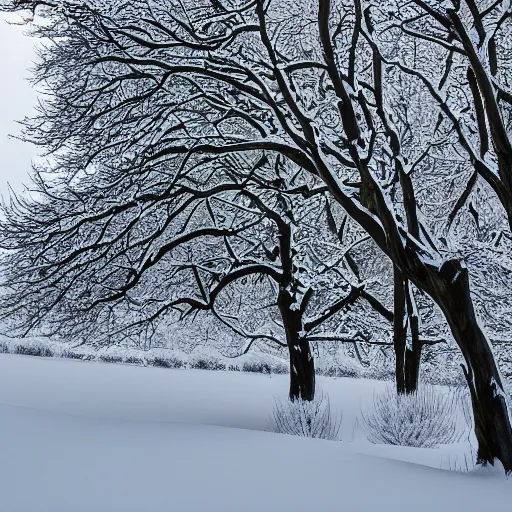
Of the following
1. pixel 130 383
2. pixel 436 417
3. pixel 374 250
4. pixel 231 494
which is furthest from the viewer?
pixel 130 383

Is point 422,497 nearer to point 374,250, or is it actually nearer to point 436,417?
point 436,417

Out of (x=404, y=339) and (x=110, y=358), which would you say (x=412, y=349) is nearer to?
(x=404, y=339)

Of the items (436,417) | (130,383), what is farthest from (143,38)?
(130,383)

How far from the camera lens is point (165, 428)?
7574 mm

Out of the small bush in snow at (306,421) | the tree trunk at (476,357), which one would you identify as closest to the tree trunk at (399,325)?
the small bush in snow at (306,421)

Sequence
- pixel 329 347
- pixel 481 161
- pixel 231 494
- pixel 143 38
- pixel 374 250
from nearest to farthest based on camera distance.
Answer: pixel 231 494 < pixel 481 161 < pixel 143 38 < pixel 374 250 < pixel 329 347

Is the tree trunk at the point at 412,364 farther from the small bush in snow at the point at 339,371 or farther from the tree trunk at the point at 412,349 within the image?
the small bush in snow at the point at 339,371

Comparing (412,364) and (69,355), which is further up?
(412,364)

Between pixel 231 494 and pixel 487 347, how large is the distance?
3476 millimetres

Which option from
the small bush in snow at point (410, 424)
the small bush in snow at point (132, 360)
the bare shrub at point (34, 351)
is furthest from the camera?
the bare shrub at point (34, 351)

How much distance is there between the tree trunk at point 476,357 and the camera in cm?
Result: 659

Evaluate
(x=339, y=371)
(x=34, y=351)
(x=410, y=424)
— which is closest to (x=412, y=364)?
(x=410, y=424)

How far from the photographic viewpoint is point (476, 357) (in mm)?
6777

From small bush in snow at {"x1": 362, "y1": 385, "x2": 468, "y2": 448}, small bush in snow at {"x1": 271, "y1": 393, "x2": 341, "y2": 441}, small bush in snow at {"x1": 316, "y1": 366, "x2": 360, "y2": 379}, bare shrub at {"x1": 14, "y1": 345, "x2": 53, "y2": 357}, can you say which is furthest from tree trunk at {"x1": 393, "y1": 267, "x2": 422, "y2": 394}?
bare shrub at {"x1": 14, "y1": 345, "x2": 53, "y2": 357}
